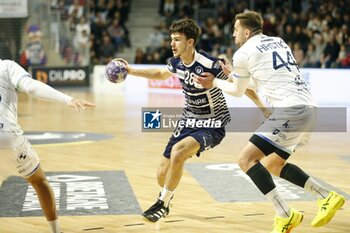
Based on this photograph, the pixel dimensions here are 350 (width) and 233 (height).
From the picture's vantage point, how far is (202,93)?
8016mm

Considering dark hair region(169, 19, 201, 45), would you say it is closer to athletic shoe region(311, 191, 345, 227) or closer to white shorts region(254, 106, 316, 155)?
white shorts region(254, 106, 316, 155)

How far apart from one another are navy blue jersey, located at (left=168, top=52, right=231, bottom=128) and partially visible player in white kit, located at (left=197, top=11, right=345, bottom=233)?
74cm

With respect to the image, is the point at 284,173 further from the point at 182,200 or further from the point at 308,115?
the point at 182,200

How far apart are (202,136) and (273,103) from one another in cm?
98

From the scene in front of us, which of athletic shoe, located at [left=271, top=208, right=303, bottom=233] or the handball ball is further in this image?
the handball ball

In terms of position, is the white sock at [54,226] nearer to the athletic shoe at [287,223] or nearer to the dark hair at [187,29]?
the athletic shoe at [287,223]

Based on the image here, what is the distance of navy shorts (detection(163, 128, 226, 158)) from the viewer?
7848mm

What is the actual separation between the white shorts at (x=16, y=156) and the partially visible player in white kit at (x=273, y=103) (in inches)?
74.2

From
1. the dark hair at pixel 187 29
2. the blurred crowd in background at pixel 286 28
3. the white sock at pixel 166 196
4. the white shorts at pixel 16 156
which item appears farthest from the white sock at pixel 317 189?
the blurred crowd in background at pixel 286 28

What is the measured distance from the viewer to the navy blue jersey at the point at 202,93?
26.2 feet

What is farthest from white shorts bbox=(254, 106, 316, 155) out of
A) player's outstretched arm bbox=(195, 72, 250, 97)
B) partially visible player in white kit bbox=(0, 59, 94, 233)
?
partially visible player in white kit bbox=(0, 59, 94, 233)

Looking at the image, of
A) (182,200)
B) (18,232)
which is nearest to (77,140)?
(182,200)

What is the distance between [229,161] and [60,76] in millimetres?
17414

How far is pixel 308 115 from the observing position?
7180 mm
